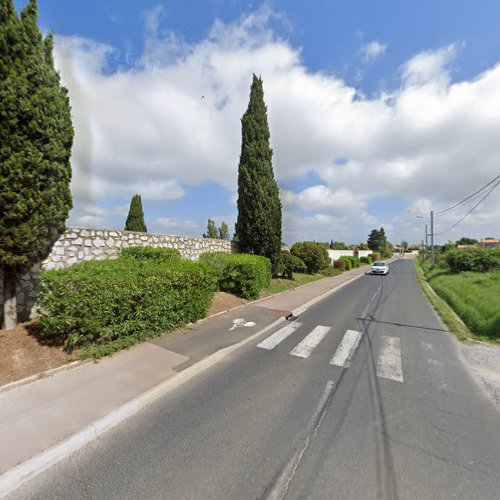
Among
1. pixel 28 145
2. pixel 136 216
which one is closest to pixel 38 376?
pixel 28 145

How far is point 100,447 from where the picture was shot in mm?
2680

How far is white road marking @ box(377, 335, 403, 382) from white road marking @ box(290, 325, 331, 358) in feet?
4.50

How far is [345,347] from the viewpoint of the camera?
569 centimetres

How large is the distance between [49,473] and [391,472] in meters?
3.39

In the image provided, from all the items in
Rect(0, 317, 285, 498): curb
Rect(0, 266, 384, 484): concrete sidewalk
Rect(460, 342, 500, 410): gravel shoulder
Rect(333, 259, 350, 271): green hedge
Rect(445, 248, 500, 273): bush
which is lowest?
Rect(460, 342, 500, 410): gravel shoulder

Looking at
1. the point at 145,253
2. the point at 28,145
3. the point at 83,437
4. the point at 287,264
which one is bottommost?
the point at 83,437

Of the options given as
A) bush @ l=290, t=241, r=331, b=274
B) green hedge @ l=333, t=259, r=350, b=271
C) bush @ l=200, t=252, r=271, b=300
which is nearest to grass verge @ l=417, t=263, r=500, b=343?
bush @ l=200, t=252, r=271, b=300

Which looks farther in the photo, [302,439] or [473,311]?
[473,311]

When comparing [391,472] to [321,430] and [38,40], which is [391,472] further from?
[38,40]

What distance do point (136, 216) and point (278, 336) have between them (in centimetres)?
1651

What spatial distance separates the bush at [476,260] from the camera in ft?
55.3

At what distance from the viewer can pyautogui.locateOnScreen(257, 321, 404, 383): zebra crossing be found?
4.70 m

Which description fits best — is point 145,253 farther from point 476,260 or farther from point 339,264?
point 339,264

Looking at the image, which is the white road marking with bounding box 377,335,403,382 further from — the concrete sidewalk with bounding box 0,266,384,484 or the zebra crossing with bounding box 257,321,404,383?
the concrete sidewalk with bounding box 0,266,384,484
